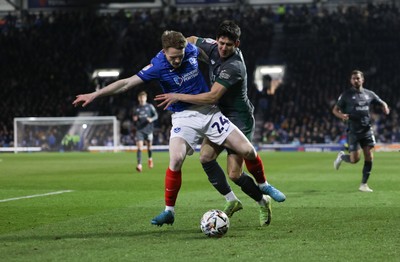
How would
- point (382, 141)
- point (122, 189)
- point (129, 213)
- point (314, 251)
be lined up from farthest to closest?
1. point (382, 141)
2. point (122, 189)
3. point (129, 213)
4. point (314, 251)

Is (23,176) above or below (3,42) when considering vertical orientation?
below

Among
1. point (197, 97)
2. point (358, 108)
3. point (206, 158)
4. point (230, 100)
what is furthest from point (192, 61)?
point (358, 108)

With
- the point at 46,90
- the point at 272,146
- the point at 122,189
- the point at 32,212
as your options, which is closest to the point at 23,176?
the point at 122,189

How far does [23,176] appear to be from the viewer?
18672mm

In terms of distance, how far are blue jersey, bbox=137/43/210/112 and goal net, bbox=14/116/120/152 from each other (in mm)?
29615

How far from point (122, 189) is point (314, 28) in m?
28.4

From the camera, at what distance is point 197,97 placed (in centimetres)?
777

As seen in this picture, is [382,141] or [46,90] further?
[46,90]

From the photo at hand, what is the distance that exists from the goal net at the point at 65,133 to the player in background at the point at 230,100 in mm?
Answer: 29157

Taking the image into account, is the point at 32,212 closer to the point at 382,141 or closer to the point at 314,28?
the point at 382,141

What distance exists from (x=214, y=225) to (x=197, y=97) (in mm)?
1369

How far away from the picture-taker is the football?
284 inches

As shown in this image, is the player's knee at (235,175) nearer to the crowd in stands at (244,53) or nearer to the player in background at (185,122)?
the player in background at (185,122)

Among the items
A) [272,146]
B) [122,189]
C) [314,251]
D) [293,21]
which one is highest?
[293,21]
